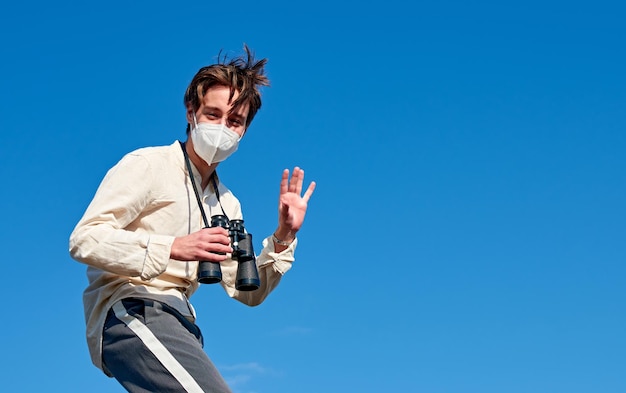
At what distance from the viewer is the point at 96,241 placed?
5688mm

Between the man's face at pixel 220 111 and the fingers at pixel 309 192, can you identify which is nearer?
the man's face at pixel 220 111

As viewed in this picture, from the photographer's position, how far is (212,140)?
6711 mm

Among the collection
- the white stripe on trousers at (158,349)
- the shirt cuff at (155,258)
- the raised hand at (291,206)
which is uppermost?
the raised hand at (291,206)

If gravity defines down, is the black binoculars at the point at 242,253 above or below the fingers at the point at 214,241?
above

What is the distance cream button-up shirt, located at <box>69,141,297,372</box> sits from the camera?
570cm

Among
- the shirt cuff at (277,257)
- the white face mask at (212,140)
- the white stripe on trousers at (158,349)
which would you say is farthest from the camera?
the shirt cuff at (277,257)

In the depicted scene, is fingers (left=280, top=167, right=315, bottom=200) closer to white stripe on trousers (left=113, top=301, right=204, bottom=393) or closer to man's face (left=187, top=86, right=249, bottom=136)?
man's face (left=187, top=86, right=249, bottom=136)

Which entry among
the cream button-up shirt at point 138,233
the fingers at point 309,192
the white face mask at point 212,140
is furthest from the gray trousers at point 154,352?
the fingers at point 309,192

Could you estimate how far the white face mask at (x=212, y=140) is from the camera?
6.72m

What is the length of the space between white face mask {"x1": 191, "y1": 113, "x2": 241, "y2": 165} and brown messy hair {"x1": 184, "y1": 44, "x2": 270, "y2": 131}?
197 mm

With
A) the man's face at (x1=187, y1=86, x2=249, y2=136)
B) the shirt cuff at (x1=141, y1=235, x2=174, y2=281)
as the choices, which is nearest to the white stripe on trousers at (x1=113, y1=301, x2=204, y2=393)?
the shirt cuff at (x1=141, y1=235, x2=174, y2=281)

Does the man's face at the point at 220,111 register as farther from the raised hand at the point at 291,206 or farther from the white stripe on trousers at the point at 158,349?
the white stripe on trousers at the point at 158,349

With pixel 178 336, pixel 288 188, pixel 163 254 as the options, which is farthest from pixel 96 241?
pixel 288 188

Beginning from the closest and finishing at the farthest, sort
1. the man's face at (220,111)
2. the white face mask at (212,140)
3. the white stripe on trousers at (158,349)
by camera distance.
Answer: the white stripe on trousers at (158,349), the white face mask at (212,140), the man's face at (220,111)
